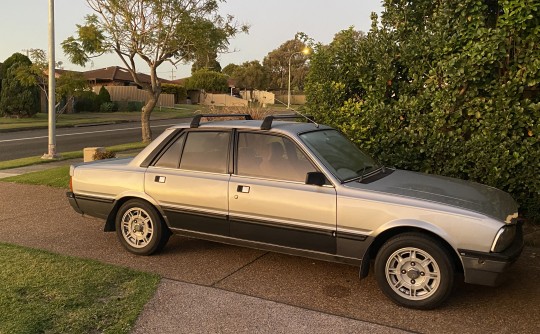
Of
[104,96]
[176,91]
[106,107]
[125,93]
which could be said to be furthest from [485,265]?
[176,91]

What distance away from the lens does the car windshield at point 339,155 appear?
469 cm

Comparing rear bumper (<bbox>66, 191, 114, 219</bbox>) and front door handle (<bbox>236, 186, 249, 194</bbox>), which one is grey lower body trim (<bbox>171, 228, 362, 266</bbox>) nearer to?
front door handle (<bbox>236, 186, 249, 194</bbox>)

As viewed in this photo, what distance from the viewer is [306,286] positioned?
4.61 metres

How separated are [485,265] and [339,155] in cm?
173

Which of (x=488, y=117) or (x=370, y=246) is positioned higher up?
(x=488, y=117)

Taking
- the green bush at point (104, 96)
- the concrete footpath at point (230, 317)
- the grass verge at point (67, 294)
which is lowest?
the concrete footpath at point (230, 317)

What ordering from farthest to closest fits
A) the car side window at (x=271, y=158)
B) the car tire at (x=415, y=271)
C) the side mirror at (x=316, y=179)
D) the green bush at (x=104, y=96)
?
1. the green bush at (x=104, y=96)
2. the car side window at (x=271, y=158)
3. the side mirror at (x=316, y=179)
4. the car tire at (x=415, y=271)

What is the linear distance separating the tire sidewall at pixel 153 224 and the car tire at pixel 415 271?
2.35m

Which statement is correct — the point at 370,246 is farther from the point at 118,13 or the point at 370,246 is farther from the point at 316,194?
the point at 118,13

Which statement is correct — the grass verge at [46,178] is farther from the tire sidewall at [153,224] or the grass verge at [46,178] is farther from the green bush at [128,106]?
the green bush at [128,106]

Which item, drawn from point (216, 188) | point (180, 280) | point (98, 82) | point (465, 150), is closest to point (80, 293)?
point (180, 280)

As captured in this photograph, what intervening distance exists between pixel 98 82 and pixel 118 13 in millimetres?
41036

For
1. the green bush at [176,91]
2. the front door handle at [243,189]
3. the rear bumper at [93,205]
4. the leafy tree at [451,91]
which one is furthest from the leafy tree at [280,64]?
the front door handle at [243,189]

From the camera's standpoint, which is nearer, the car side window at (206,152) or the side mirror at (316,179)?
the side mirror at (316,179)
